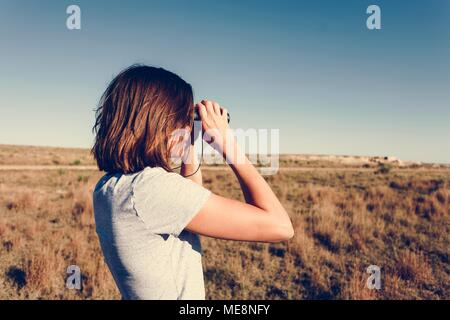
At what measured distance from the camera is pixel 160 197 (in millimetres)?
1063

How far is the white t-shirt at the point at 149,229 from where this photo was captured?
3.53ft

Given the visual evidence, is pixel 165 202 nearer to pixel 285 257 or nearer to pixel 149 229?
pixel 149 229

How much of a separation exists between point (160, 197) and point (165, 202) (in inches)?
0.9

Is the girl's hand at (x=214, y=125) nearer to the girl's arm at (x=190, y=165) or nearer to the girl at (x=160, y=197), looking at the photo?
the girl at (x=160, y=197)

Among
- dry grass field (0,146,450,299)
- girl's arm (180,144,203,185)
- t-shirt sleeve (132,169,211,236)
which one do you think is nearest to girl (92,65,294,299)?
t-shirt sleeve (132,169,211,236)

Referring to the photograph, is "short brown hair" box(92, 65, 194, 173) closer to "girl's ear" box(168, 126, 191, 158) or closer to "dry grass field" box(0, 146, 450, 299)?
"girl's ear" box(168, 126, 191, 158)

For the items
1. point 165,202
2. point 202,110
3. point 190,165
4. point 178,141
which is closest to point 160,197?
point 165,202

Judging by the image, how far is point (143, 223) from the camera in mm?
1087

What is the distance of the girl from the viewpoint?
1088 mm

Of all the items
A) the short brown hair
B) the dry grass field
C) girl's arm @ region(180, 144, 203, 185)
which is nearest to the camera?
the short brown hair

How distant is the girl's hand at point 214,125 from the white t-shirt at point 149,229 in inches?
7.7
